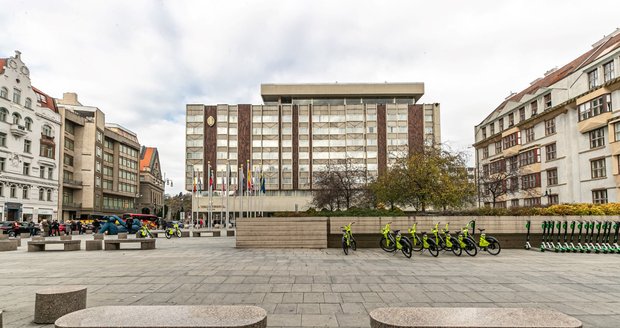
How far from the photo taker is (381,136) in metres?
82.0

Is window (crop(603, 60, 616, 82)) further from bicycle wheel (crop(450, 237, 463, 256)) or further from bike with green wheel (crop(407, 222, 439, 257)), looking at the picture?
bike with green wheel (crop(407, 222, 439, 257))

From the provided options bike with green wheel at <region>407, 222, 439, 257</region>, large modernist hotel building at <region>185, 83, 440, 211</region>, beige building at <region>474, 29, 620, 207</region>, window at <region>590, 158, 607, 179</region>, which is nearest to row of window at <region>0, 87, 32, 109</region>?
large modernist hotel building at <region>185, 83, 440, 211</region>

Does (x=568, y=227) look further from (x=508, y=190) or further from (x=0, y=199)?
(x=0, y=199)

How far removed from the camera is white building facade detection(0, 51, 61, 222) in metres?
49.2

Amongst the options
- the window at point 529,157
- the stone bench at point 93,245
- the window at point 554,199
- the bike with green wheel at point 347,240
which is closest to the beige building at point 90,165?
the stone bench at point 93,245

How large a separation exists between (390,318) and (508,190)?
47.1 meters

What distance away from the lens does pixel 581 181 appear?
3950cm

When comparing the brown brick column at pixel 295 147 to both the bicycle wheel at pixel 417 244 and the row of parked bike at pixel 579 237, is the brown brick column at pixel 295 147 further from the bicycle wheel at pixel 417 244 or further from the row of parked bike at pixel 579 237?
the bicycle wheel at pixel 417 244

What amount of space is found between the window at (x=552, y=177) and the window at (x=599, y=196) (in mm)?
5328

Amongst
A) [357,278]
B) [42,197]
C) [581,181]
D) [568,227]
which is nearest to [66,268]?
[357,278]

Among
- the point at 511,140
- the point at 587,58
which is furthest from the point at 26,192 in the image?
the point at 587,58

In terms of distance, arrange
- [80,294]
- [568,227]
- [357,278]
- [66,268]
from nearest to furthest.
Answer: [80,294] → [357,278] → [66,268] → [568,227]

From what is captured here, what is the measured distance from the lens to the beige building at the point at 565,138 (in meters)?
36.0

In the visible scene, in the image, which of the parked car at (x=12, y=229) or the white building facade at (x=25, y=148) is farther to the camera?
the white building facade at (x=25, y=148)
